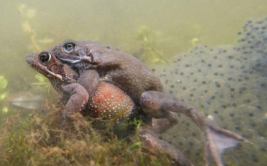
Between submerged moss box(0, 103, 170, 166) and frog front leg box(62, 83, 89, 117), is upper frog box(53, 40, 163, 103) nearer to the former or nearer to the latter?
frog front leg box(62, 83, 89, 117)

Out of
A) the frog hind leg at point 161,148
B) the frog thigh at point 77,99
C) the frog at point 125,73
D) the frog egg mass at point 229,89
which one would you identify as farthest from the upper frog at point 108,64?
the frog egg mass at point 229,89

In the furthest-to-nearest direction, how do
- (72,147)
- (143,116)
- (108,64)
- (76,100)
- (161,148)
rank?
(143,116), (108,64), (161,148), (76,100), (72,147)

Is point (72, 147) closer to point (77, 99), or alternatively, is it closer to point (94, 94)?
point (77, 99)

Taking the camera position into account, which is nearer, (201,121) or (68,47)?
(201,121)

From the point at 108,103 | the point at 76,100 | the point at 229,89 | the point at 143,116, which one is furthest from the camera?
the point at 229,89

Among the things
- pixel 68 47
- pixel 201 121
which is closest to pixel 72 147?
pixel 68 47

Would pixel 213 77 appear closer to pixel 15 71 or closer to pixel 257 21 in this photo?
pixel 257 21

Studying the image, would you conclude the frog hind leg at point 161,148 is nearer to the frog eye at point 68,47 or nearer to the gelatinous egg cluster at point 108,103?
the gelatinous egg cluster at point 108,103

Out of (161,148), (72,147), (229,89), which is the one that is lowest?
(72,147)
